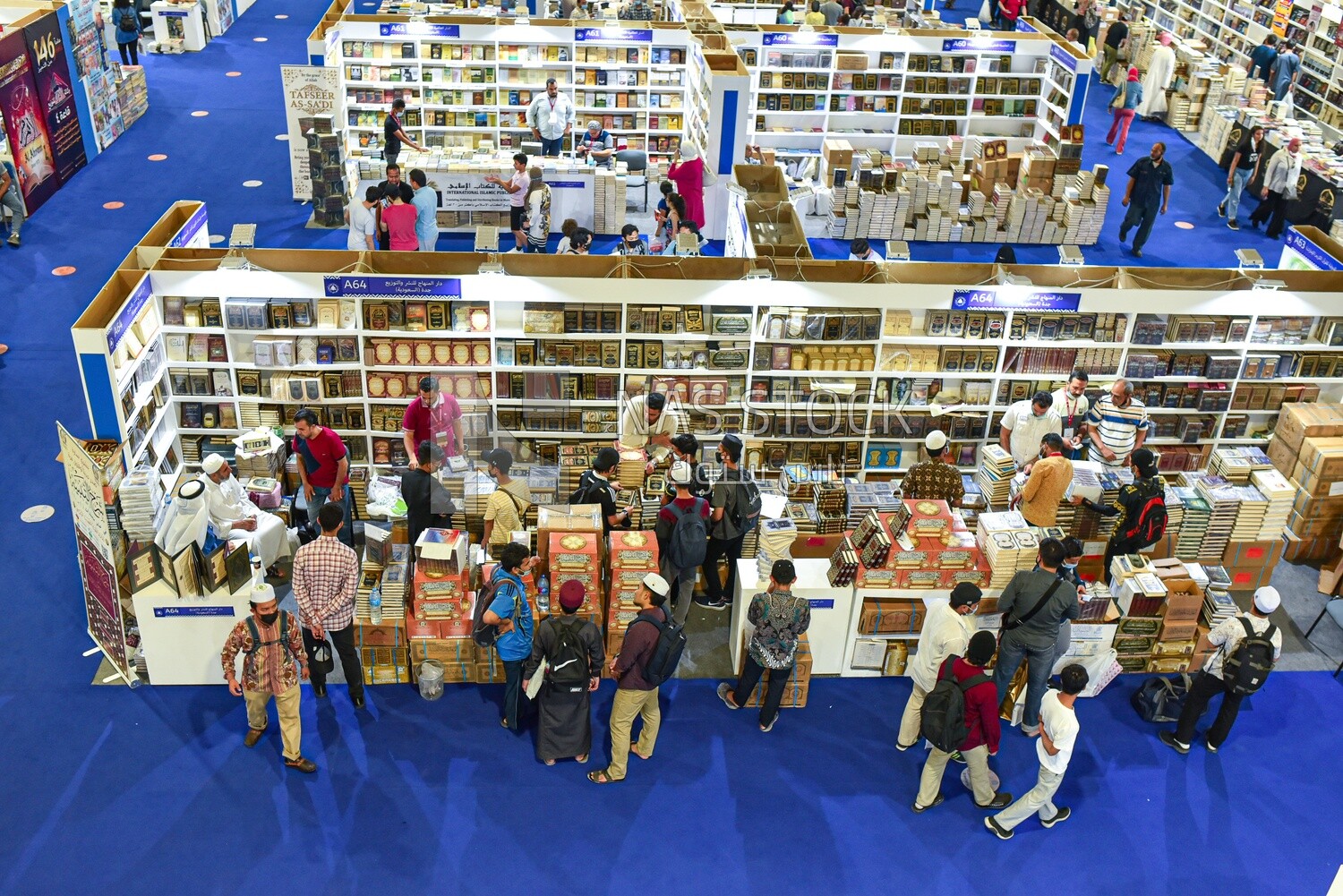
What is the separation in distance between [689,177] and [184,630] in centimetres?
819

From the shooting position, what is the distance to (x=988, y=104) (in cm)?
1748

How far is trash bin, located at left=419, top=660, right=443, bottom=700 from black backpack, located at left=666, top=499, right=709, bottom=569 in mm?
1831

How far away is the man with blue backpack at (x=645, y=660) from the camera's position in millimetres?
6902

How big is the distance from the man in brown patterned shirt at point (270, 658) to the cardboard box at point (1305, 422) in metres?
8.44

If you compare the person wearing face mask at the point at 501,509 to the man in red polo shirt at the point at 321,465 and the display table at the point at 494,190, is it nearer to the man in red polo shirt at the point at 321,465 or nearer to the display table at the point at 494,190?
the man in red polo shirt at the point at 321,465

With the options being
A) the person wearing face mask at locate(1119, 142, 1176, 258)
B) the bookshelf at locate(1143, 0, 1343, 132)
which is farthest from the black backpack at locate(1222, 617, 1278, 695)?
the bookshelf at locate(1143, 0, 1343, 132)

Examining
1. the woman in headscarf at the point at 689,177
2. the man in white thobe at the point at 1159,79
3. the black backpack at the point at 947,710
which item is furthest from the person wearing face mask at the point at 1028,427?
the man in white thobe at the point at 1159,79

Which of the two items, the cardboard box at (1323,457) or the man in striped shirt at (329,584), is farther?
the cardboard box at (1323,457)

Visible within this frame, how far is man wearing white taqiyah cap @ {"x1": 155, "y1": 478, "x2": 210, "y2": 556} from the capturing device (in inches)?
303

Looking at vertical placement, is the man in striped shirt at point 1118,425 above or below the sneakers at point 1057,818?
above

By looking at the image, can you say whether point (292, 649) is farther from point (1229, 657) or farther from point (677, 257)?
point (1229, 657)

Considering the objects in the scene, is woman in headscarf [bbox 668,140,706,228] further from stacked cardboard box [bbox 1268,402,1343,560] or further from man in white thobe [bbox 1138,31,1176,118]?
man in white thobe [bbox 1138,31,1176,118]

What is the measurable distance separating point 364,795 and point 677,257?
500cm

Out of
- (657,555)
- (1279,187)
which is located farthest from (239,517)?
(1279,187)
